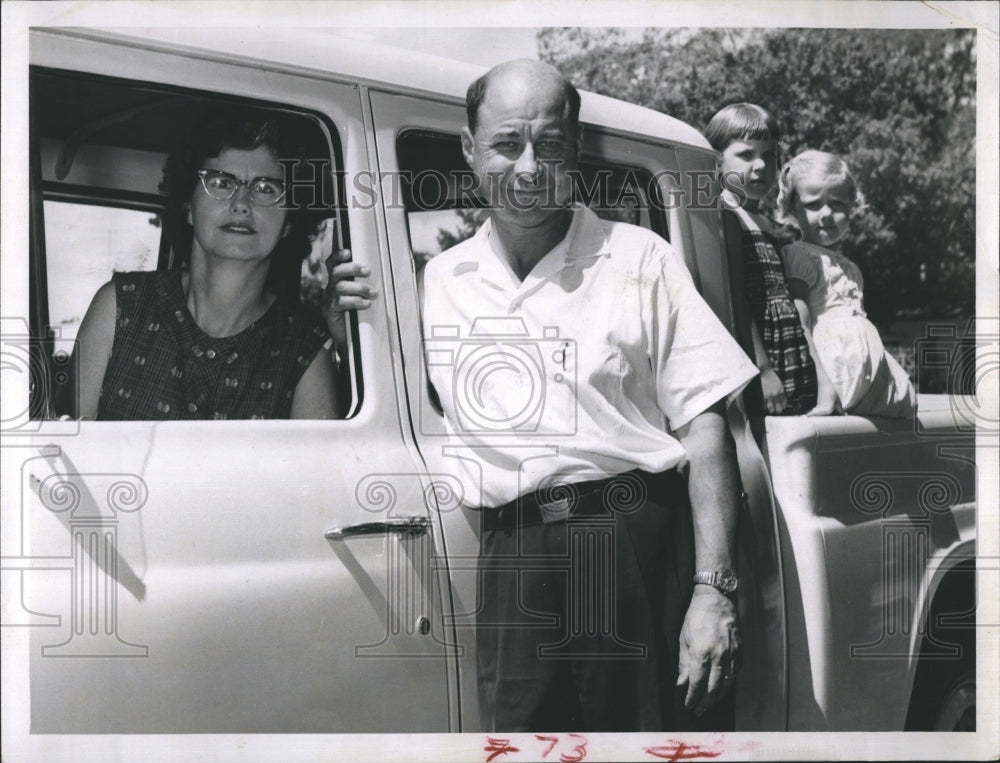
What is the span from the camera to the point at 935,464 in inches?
118

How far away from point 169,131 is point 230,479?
948 millimetres

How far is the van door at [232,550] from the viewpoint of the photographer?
2.59 m

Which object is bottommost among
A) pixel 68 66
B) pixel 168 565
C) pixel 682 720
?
pixel 682 720

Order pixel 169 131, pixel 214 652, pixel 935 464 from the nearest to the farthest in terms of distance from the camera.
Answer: pixel 214 652, pixel 169 131, pixel 935 464

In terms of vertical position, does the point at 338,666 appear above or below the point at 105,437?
below

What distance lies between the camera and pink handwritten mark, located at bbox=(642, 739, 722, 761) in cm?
291

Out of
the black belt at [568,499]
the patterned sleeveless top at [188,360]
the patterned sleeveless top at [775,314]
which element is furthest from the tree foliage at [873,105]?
the patterned sleeveless top at [188,360]

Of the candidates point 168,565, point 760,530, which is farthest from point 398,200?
point 760,530

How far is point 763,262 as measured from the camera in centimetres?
299

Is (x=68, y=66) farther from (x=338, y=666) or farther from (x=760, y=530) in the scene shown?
(x=760, y=530)

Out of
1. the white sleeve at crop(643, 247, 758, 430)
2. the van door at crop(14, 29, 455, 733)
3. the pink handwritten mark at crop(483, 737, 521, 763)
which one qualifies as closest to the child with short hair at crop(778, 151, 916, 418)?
the white sleeve at crop(643, 247, 758, 430)

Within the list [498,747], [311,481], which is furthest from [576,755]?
[311,481]

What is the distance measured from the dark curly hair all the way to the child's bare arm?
138cm

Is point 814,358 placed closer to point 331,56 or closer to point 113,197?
point 331,56
